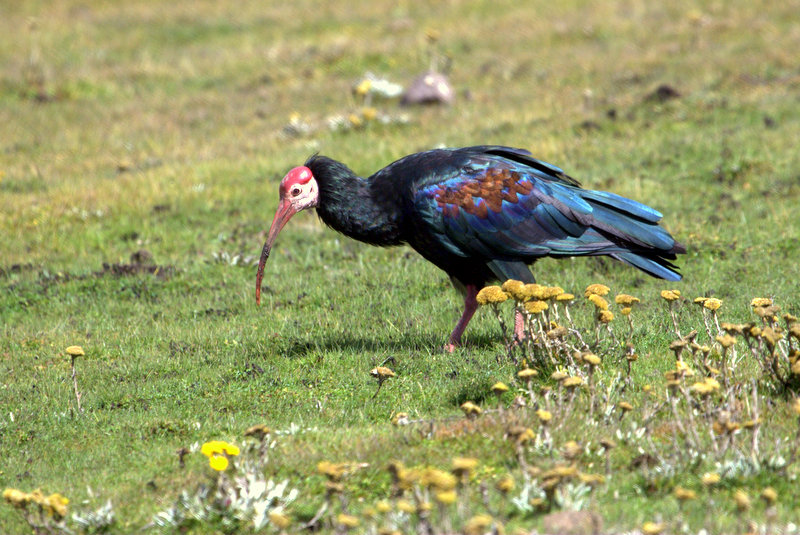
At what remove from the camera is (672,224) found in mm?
12562

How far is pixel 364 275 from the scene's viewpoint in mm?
11695

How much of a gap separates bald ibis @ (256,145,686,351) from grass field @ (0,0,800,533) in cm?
80

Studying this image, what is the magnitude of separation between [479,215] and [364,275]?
327 cm

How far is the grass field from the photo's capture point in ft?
20.0

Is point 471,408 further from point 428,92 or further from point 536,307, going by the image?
point 428,92

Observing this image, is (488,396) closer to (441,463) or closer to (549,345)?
(549,345)

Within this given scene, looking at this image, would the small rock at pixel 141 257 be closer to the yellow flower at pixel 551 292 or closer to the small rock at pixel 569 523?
the yellow flower at pixel 551 292

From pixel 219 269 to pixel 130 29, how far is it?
19496 millimetres

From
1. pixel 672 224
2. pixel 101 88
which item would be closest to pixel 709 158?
pixel 672 224

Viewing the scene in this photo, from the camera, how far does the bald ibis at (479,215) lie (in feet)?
28.5

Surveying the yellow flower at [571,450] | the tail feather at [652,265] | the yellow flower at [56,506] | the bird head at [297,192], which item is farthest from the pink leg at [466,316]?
the yellow flower at [56,506]

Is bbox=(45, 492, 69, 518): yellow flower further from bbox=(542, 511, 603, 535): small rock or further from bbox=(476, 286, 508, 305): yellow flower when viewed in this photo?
bbox=(476, 286, 508, 305): yellow flower

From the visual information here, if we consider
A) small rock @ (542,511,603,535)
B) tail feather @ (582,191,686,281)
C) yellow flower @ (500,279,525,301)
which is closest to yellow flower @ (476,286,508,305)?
yellow flower @ (500,279,525,301)

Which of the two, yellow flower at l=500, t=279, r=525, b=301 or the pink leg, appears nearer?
yellow flower at l=500, t=279, r=525, b=301
